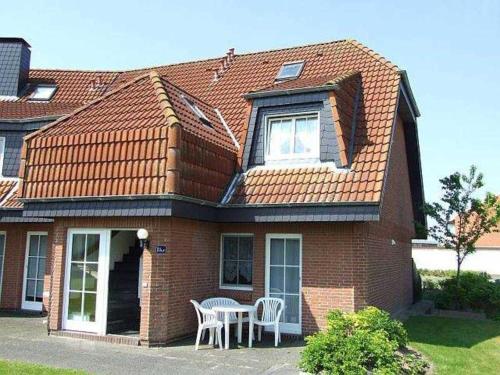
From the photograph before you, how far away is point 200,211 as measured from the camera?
10844mm

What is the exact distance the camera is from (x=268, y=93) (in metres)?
12.2

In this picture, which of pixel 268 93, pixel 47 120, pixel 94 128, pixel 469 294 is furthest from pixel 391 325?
pixel 47 120

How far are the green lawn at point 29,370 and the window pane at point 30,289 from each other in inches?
284

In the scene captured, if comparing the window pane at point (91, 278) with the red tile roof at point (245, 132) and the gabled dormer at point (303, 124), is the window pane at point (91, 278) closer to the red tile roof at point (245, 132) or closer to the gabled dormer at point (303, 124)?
the red tile roof at point (245, 132)

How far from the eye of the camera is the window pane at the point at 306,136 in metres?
11.8

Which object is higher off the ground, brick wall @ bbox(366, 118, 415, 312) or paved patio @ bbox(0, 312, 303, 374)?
brick wall @ bbox(366, 118, 415, 312)

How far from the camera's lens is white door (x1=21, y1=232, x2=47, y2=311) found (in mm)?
14719

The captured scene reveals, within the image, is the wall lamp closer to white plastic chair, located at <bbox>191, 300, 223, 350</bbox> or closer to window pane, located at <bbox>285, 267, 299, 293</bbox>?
white plastic chair, located at <bbox>191, 300, 223, 350</bbox>

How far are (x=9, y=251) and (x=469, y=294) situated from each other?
52.5 ft

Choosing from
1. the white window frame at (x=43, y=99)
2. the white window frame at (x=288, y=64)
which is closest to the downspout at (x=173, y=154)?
the white window frame at (x=288, y=64)

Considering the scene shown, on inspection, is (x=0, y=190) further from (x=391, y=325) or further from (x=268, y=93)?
(x=391, y=325)

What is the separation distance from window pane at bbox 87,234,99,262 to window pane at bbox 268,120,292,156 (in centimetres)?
485

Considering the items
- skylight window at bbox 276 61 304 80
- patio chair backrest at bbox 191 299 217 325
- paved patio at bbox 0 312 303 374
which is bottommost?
paved patio at bbox 0 312 303 374

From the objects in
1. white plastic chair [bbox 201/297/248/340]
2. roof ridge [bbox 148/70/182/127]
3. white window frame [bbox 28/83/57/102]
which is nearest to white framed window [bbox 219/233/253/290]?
white plastic chair [bbox 201/297/248/340]
